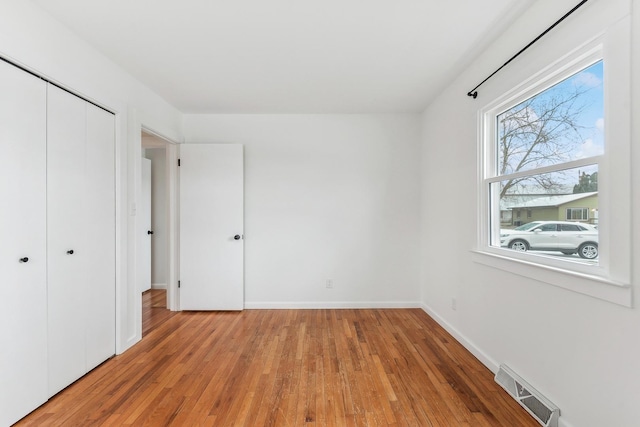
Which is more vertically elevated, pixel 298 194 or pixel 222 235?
pixel 298 194

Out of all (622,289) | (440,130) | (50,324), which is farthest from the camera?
(440,130)

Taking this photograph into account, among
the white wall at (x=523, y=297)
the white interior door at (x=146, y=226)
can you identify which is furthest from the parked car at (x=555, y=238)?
the white interior door at (x=146, y=226)

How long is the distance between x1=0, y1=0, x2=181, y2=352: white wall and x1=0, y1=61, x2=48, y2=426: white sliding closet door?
0.56ft

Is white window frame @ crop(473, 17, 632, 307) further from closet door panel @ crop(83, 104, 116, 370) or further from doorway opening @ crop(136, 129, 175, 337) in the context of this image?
doorway opening @ crop(136, 129, 175, 337)

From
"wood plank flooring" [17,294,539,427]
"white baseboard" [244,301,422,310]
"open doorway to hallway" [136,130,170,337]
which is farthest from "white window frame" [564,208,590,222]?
"open doorway to hallway" [136,130,170,337]

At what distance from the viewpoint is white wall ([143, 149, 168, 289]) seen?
193 inches

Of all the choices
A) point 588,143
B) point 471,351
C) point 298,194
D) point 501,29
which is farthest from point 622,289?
point 298,194

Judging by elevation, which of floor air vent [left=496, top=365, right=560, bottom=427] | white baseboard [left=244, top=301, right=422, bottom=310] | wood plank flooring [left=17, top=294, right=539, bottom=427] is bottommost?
wood plank flooring [left=17, top=294, right=539, bottom=427]

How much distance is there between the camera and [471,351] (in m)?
2.59

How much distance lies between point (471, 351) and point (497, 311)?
0.58 metres

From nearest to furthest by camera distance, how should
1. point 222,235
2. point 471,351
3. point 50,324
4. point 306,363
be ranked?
point 50,324
point 306,363
point 471,351
point 222,235

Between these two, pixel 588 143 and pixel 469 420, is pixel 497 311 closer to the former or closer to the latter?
pixel 469 420

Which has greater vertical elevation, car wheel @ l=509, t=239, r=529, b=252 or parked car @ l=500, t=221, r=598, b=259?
parked car @ l=500, t=221, r=598, b=259

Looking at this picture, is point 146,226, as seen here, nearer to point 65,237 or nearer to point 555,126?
point 65,237
